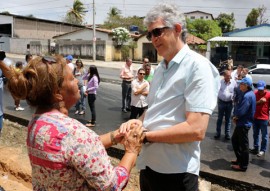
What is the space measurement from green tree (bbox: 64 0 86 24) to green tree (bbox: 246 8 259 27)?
29.6 metres

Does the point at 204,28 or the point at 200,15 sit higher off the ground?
the point at 200,15

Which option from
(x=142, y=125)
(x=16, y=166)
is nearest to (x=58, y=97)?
(x=142, y=125)

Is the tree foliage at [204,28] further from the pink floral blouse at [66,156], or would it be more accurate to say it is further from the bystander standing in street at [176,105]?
the pink floral blouse at [66,156]

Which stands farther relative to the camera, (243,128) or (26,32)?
(26,32)

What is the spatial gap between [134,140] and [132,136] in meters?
0.03

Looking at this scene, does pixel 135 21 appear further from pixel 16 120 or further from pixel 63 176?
pixel 63 176

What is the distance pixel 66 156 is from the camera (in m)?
1.54

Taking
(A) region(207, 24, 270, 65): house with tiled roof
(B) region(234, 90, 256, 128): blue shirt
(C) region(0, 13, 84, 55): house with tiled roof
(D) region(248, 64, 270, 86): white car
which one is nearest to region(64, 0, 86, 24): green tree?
(C) region(0, 13, 84, 55): house with tiled roof

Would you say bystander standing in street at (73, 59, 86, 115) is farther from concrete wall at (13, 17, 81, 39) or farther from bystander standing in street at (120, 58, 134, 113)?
concrete wall at (13, 17, 81, 39)

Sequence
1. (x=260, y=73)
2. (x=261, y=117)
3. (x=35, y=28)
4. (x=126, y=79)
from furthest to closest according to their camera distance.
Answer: (x=35, y=28) → (x=260, y=73) → (x=126, y=79) → (x=261, y=117)

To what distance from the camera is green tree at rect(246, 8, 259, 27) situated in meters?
51.5

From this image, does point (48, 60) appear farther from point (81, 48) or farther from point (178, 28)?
point (81, 48)

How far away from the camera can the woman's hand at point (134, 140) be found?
1.94 m

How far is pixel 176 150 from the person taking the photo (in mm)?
2023
